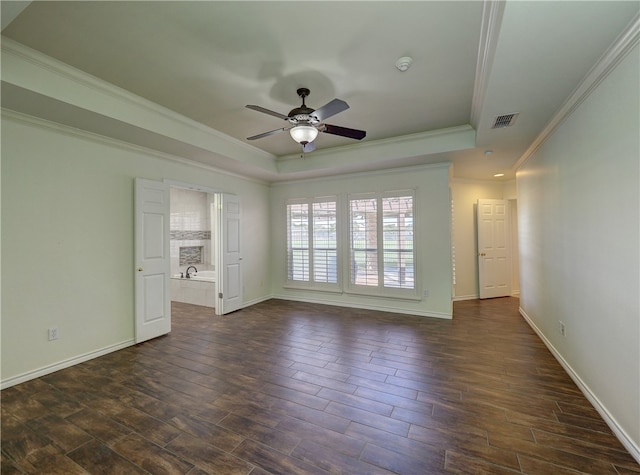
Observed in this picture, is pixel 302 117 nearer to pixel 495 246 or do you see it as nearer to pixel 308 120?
pixel 308 120

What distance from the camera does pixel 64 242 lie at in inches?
122

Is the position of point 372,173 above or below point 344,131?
above

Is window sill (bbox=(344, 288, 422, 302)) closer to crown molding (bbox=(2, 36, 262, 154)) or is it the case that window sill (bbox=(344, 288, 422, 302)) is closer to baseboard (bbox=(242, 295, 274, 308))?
baseboard (bbox=(242, 295, 274, 308))

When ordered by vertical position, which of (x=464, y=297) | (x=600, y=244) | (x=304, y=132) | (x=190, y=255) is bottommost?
(x=464, y=297)

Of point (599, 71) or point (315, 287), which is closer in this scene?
point (599, 71)

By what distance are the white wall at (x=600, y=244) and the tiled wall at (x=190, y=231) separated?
23.6ft

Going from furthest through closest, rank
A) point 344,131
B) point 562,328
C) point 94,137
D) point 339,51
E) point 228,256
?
1. point 228,256
2. point 94,137
3. point 562,328
4. point 344,131
5. point 339,51

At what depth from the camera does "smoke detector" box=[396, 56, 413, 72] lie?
7.98 feet

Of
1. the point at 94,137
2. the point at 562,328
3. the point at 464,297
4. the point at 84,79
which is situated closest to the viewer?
the point at 84,79

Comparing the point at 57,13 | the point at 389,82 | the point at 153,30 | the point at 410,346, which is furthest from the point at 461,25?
the point at 410,346

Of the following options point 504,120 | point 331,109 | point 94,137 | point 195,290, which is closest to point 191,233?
point 195,290

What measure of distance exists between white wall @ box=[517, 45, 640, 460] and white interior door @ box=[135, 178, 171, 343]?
478 cm

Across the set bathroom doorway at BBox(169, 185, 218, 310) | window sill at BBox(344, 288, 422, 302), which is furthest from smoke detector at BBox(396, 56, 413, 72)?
bathroom doorway at BBox(169, 185, 218, 310)

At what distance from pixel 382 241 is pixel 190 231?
5.10 metres
